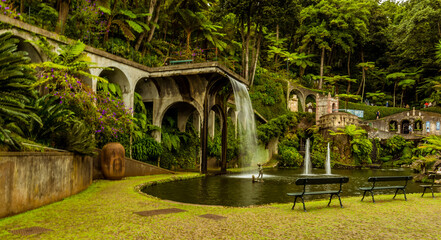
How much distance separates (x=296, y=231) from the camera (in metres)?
5.93

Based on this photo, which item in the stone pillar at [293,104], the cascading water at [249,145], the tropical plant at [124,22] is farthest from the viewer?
the stone pillar at [293,104]

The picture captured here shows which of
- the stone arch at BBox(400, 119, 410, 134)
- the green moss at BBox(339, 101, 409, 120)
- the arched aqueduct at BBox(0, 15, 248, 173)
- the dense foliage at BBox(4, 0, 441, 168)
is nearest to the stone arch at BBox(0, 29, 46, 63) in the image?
the dense foliage at BBox(4, 0, 441, 168)

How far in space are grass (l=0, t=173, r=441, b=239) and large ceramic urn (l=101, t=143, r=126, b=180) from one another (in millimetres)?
4717

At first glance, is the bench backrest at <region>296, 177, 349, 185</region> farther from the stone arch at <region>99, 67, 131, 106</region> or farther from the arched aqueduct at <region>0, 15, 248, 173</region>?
the stone arch at <region>99, 67, 131, 106</region>

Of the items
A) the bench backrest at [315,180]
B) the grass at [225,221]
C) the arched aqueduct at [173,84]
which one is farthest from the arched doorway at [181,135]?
the bench backrest at [315,180]

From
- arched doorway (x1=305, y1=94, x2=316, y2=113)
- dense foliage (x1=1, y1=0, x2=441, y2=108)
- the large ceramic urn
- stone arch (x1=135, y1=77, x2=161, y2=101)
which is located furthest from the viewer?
arched doorway (x1=305, y1=94, x2=316, y2=113)

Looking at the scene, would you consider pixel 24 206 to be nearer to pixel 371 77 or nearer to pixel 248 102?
pixel 248 102

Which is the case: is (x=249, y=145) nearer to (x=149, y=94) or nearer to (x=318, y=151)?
(x=318, y=151)

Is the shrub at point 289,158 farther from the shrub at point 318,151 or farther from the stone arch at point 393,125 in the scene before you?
the stone arch at point 393,125

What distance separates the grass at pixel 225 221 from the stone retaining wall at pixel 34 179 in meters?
0.26

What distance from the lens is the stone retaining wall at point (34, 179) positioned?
6512mm

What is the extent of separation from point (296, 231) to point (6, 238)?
4671mm

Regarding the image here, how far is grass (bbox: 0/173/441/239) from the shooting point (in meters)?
5.59

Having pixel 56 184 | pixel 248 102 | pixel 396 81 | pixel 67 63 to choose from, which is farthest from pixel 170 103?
pixel 396 81
